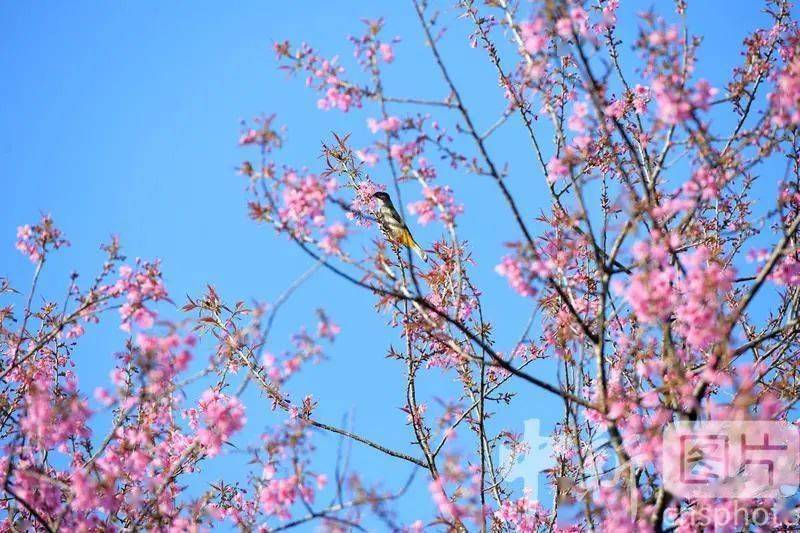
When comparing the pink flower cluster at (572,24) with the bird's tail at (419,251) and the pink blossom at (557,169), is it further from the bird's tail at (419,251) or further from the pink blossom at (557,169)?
the bird's tail at (419,251)

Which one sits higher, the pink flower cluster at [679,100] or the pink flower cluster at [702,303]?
the pink flower cluster at [679,100]

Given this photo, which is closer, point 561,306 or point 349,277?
point 349,277

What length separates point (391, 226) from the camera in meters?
7.76

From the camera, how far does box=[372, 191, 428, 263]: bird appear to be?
6324 millimetres

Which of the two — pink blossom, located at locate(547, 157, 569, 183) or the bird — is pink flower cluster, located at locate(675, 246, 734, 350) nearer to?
pink blossom, located at locate(547, 157, 569, 183)

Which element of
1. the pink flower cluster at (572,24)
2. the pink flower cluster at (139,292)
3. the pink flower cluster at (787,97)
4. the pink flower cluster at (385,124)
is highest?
the pink flower cluster at (572,24)

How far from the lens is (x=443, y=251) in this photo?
6.06m

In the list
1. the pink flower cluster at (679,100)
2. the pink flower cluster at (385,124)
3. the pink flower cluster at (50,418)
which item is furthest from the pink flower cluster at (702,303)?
the pink flower cluster at (50,418)

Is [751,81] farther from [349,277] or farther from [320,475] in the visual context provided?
[320,475]

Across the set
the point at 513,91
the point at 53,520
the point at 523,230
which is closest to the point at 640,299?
the point at 523,230

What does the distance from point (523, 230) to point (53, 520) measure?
12.1ft

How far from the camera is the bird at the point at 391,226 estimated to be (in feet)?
20.7


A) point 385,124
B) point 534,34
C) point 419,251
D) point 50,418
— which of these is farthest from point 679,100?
point 50,418

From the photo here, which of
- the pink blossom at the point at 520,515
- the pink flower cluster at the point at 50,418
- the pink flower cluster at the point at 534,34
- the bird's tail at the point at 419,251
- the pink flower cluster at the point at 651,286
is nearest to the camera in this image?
the pink flower cluster at the point at 651,286
